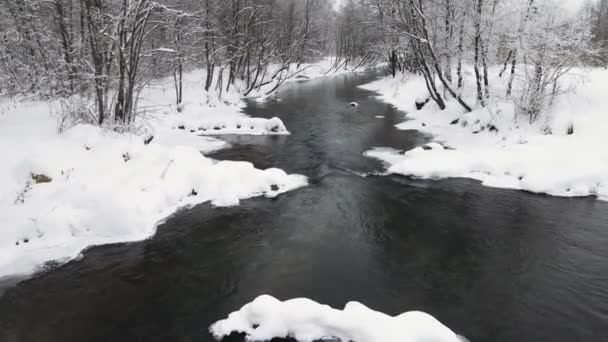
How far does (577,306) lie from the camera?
6945 mm

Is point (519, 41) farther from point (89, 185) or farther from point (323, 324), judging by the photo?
point (89, 185)

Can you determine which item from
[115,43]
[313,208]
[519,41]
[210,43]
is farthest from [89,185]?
[210,43]

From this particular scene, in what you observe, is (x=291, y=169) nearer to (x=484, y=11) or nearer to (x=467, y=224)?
(x=467, y=224)

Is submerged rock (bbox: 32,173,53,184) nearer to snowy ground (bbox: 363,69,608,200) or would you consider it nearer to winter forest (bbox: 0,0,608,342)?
winter forest (bbox: 0,0,608,342)

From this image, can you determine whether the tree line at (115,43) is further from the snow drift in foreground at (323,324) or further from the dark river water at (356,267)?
the snow drift in foreground at (323,324)

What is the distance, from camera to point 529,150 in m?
15.0

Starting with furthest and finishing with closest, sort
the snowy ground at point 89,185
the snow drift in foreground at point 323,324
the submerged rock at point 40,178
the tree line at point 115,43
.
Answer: the tree line at point 115,43 < the submerged rock at point 40,178 < the snowy ground at point 89,185 < the snow drift in foreground at point 323,324

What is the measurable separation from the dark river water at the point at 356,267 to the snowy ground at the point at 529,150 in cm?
109

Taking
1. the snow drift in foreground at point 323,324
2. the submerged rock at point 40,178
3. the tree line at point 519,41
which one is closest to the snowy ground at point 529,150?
the tree line at point 519,41

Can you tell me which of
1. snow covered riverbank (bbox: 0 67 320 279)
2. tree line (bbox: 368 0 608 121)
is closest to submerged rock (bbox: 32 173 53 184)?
snow covered riverbank (bbox: 0 67 320 279)

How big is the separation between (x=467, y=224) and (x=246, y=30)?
2736cm

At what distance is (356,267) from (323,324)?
245 centimetres

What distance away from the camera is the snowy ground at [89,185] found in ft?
28.7

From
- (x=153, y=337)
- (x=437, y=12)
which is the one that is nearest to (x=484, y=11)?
(x=437, y=12)
